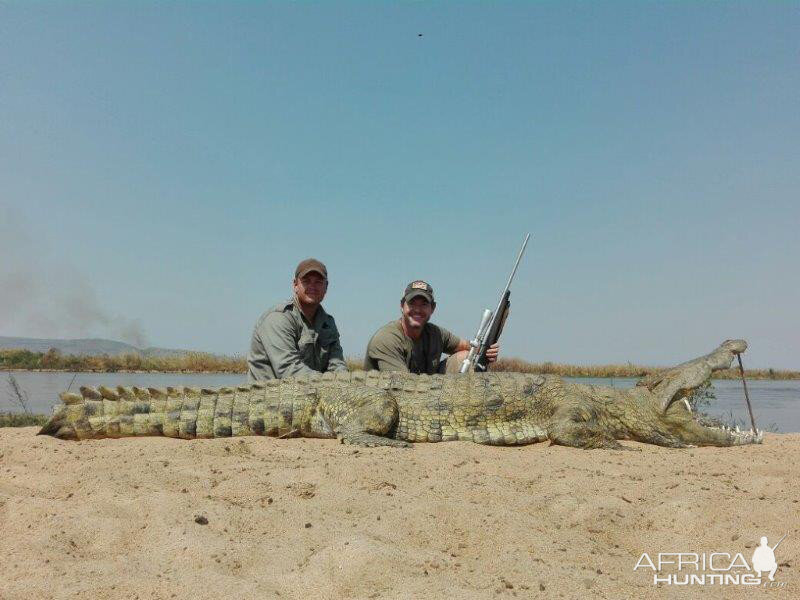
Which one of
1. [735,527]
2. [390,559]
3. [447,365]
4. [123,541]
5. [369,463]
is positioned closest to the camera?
[390,559]

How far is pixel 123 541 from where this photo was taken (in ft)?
9.32

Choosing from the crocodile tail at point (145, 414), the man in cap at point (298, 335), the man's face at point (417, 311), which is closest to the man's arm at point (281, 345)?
the man in cap at point (298, 335)

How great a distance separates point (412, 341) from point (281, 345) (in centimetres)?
Answer: 191

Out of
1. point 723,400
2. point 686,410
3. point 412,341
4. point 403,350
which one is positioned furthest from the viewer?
point 723,400

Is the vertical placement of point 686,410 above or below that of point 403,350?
below

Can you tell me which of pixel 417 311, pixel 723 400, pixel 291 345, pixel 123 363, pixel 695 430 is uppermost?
pixel 123 363

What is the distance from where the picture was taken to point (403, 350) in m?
7.99

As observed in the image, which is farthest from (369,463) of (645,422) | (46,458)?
(645,422)

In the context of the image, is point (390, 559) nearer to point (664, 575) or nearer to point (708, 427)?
point (664, 575)

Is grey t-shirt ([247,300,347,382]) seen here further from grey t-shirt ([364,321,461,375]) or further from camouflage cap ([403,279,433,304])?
camouflage cap ([403,279,433,304])

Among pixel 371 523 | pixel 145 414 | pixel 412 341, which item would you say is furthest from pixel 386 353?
pixel 371 523

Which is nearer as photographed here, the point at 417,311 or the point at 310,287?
the point at 310,287

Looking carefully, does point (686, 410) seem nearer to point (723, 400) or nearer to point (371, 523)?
point (371, 523)

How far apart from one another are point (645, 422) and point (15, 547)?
5579 millimetres
